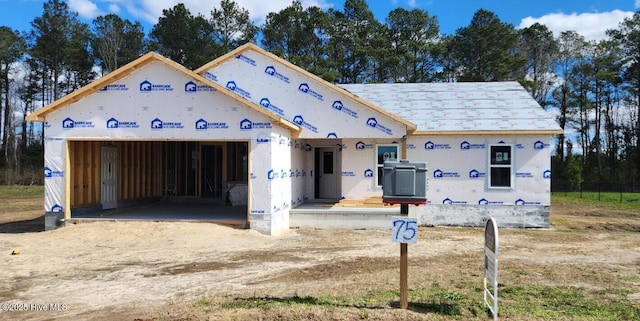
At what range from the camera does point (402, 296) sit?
19.7 feet

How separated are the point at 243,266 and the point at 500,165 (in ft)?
32.5

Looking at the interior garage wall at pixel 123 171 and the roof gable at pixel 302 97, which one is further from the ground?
the roof gable at pixel 302 97

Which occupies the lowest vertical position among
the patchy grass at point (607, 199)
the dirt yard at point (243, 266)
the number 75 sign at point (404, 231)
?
the patchy grass at point (607, 199)

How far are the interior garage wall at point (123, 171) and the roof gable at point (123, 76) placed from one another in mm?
1207

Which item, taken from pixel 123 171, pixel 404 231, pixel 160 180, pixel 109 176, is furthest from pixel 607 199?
pixel 404 231

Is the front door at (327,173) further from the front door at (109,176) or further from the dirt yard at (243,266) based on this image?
the front door at (109,176)

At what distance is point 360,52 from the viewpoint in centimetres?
4000

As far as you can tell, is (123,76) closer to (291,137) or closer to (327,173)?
(291,137)

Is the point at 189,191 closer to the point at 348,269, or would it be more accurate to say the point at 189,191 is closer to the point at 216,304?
the point at 348,269

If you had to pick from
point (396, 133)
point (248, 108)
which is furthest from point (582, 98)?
point (248, 108)

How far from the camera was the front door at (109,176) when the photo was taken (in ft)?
52.4

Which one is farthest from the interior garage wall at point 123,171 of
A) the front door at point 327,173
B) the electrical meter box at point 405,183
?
the electrical meter box at point 405,183

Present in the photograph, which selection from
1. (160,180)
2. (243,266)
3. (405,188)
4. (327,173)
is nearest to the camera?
(405,188)

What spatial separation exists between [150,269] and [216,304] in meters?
3.08
